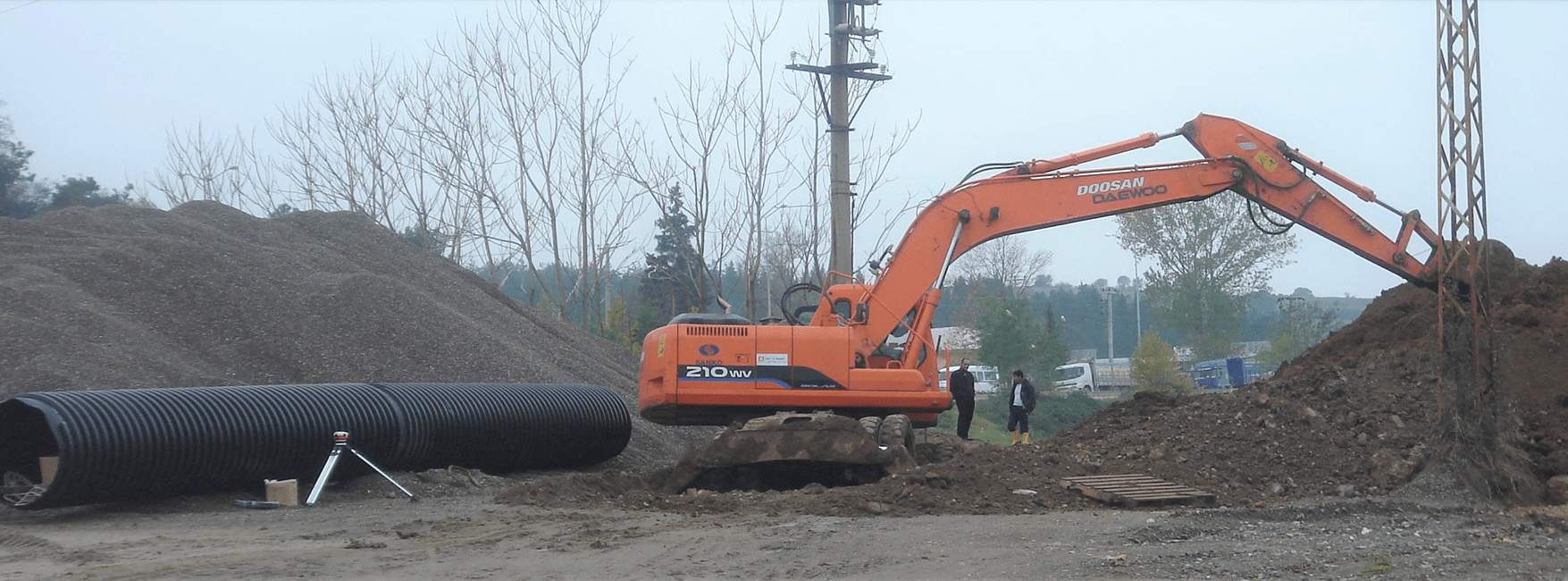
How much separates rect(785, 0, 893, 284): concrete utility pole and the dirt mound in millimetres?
4403

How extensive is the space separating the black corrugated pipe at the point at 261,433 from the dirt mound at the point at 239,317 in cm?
203

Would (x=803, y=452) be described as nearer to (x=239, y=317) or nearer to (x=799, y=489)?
(x=799, y=489)

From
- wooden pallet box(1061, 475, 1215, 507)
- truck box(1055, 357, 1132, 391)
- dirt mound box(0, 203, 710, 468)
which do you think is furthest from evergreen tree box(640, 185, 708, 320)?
wooden pallet box(1061, 475, 1215, 507)

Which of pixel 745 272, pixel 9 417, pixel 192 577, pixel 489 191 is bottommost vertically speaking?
pixel 192 577

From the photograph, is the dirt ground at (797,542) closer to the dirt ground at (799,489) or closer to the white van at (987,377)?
the dirt ground at (799,489)

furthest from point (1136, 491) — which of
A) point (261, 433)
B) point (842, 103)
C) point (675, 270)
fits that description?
point (675, 270)

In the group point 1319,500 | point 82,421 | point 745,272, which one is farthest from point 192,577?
point 745,272

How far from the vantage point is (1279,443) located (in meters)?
11.0

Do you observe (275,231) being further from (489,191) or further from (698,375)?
(698,375)

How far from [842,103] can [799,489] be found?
11.5 meters

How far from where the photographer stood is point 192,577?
259 inches

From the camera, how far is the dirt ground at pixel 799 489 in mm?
7012

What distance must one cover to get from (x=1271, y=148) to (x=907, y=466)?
17.3 feet

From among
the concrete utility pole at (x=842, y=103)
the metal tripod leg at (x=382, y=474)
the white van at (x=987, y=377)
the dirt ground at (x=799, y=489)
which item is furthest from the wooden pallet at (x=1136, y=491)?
the white van at (x=987, y=377)
